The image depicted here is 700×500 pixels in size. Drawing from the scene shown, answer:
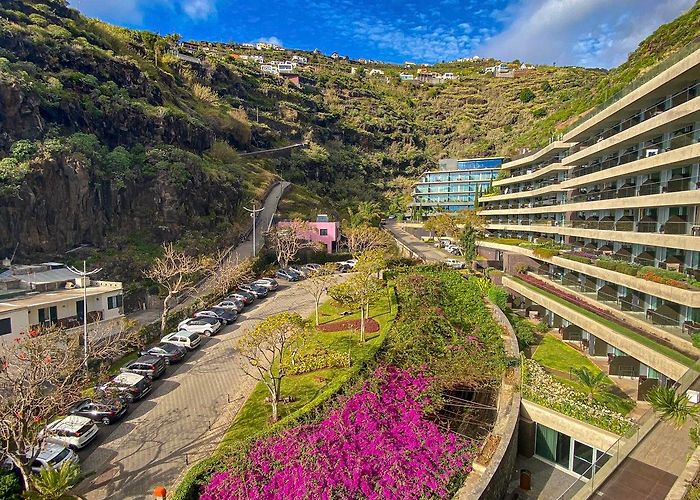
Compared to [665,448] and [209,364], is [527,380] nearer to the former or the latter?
[665,448]

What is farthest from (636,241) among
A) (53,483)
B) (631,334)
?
(53,483)

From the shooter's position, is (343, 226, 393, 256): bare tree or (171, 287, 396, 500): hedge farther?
(343, 226, 393, 256): bare tree

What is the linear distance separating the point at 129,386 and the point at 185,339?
20.2ft

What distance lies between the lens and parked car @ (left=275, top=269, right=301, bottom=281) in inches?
1731

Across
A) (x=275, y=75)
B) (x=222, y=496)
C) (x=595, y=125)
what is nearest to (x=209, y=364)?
(x=222, y=496)

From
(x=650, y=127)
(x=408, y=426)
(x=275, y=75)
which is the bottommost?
(x=408, y=426)

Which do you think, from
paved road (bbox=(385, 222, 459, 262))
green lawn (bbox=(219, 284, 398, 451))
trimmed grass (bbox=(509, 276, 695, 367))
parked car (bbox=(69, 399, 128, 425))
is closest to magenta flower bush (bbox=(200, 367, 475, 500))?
green lawn (bbox=(219, 284, 398, 451))

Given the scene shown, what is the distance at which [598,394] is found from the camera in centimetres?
1741

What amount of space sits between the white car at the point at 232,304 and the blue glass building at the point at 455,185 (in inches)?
2473

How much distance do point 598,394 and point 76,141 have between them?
52.9 metres

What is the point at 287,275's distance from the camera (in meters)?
44.4

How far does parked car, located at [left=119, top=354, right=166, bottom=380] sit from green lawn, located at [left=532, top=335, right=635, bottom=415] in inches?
832

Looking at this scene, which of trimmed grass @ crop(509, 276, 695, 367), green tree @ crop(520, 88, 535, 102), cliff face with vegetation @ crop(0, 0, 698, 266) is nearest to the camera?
trimmed grass @ crop(509, 276, 695, 367)

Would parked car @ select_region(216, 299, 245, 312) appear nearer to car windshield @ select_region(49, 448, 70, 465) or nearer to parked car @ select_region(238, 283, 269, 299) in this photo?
parked car @ select_region(238, 283, 269, 299)
